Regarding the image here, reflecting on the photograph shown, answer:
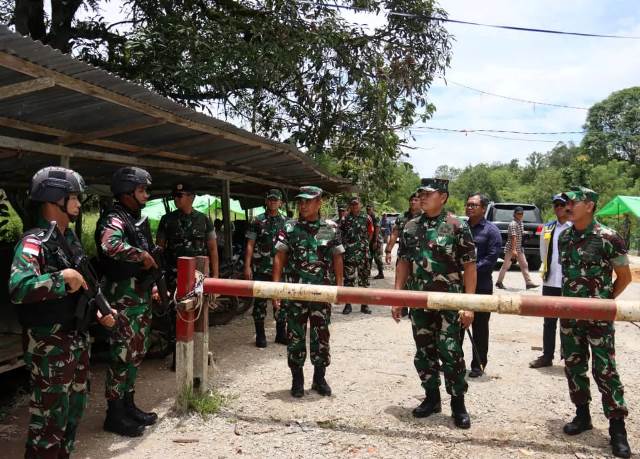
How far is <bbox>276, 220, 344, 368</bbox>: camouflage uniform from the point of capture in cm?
450

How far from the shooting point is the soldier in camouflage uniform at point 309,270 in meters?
4.50

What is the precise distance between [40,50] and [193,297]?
1.91 metres

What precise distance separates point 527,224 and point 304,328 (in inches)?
435

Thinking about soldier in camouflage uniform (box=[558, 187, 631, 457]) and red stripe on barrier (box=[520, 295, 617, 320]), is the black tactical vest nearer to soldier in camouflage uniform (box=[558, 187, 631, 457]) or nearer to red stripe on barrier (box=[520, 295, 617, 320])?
red stripe on barrier (box=[520, 295, 617, 320])

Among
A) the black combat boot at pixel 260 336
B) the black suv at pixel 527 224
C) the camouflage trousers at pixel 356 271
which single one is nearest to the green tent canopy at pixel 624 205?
the black suv at pixel 527 224

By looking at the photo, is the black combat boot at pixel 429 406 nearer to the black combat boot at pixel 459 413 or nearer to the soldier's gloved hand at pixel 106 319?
the black combat boot at pixel 459 413

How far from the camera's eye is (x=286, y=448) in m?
3.58

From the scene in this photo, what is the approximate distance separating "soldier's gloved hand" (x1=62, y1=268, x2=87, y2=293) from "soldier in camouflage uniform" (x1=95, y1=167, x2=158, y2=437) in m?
0.88

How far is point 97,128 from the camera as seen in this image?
4820 millimetres

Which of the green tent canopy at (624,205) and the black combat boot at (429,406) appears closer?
the black combat boot at (429,406)

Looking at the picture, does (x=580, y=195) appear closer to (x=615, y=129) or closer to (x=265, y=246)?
(x=265, y=246)

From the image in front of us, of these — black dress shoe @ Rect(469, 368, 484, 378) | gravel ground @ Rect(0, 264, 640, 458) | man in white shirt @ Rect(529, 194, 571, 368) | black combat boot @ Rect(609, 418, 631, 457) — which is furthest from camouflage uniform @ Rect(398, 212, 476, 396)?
man in white shirt @ Rect(529, 194, 571, 368)

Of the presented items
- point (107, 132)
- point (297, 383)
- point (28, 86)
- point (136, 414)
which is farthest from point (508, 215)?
point (28, 86)

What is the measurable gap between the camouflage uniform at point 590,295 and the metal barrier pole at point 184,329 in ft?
9.02
